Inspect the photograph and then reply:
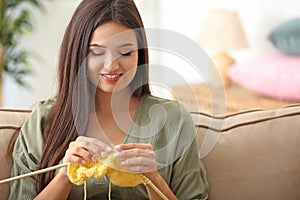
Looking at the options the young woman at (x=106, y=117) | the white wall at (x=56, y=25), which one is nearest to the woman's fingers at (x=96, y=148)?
the young woman at (x=106, y=117)

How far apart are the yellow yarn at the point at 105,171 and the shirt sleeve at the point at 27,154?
20 cm

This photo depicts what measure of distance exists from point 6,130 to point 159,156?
0.39 metres

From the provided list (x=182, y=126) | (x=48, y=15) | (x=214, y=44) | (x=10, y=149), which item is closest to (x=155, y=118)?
(x=182, y=126)

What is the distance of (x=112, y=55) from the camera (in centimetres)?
142

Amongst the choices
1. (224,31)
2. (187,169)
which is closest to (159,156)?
(187,169)

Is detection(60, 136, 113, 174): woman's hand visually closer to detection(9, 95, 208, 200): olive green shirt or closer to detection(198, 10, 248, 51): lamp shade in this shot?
detection(9, 95, 208, 200): olive green shirt

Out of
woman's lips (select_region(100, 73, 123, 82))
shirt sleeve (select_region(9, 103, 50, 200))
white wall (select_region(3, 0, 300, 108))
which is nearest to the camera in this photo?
woman's lips (select_region(100, 73, 123, 82))

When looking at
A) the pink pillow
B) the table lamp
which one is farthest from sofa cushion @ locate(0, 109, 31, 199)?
the table lamp

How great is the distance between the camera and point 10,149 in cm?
157

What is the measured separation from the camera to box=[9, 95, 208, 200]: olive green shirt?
1539 mm

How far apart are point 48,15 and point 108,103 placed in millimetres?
2431

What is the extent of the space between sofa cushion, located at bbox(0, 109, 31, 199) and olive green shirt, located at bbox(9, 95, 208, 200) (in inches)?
0.7

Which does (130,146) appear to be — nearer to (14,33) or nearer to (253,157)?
(253,157)

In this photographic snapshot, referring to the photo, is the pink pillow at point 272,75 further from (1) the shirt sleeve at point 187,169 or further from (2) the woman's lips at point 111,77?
(2) the woman's lips at point 111,77
